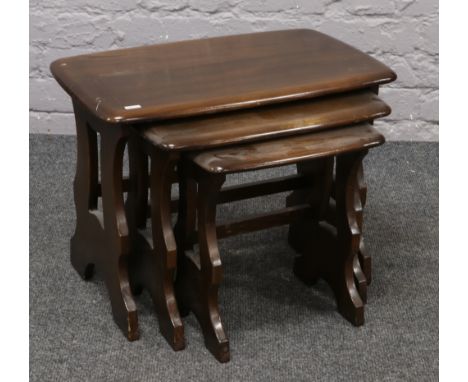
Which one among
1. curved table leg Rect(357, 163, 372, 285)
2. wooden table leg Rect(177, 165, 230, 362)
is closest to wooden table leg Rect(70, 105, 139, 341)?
wooden table leg Rect(177, 165, 230, 362)

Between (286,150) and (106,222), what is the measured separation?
1.54 ft

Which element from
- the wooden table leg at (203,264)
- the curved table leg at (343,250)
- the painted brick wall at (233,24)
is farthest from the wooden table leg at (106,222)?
the painted brick wall at (233,24)

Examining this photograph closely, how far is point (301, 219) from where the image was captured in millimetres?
2365

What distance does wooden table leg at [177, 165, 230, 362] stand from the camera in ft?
6.64

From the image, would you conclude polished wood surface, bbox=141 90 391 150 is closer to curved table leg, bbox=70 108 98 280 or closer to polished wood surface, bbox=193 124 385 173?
polished wood surface, bbox=193 124 385 173

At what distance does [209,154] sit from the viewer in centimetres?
193

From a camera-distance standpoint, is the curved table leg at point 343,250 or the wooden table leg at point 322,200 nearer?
the curved table leg at point 343,250

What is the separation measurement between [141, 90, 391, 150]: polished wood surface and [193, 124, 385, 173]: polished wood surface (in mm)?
19

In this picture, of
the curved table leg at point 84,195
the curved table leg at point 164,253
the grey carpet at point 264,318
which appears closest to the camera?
the curved table leg at point 164,253

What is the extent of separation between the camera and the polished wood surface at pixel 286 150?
1.90 metres

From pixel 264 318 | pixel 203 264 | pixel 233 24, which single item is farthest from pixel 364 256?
pixel 233 24

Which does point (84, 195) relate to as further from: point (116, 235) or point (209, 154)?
point (209, 154)

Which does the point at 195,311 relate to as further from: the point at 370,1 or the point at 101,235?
the point at 370,1

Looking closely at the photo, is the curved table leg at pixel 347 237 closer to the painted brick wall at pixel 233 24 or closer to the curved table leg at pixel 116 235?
the curved table leg at pixel 116 235
